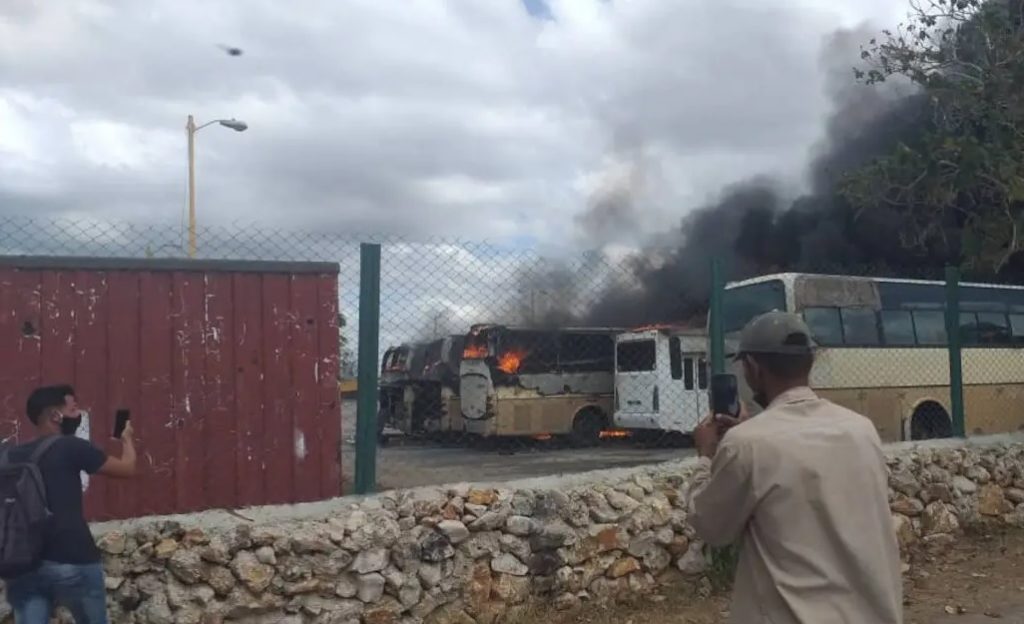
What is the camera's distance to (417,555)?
5305 millimetres

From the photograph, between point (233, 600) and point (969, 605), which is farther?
point (969, 605)

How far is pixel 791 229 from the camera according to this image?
85.3 feet

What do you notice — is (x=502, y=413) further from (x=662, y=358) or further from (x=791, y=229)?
(x=791, y=229)

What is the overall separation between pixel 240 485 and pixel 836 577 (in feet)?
13.0

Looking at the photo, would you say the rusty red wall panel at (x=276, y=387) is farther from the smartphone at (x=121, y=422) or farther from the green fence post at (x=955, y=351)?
the green fence post at (x=955, y=351)

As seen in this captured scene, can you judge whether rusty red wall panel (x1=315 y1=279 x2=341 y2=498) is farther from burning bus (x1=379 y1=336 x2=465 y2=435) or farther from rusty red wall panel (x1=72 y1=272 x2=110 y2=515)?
burning bus (x1=379 y1=336 x2=465 y2=435)

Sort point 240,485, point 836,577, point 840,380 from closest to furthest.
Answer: point 836,577 → point 240,485 → point 840,380

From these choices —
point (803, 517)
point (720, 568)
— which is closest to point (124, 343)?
point (720, 568)

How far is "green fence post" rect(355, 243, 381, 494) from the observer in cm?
549

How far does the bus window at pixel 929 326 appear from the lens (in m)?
16.4

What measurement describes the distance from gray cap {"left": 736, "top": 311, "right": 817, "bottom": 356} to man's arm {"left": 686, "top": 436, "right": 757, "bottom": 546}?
299 mm

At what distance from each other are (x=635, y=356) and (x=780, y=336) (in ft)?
56.3

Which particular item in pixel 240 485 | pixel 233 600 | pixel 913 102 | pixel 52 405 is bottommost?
pixel 233 600

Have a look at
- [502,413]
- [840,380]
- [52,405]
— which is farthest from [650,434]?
[52,405]
